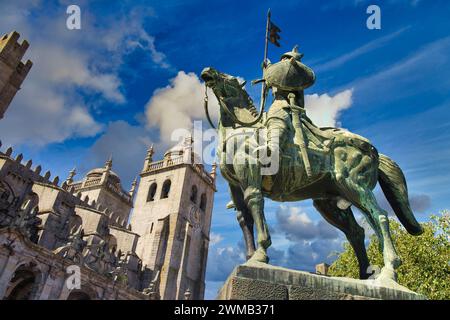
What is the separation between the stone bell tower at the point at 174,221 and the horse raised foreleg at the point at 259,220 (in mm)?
39564

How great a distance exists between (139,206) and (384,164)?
164 feet

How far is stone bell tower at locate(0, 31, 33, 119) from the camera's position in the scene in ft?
105

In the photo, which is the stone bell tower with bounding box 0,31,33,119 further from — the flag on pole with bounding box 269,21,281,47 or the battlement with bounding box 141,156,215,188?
the flag on pole with bounding box 269,21,281,47

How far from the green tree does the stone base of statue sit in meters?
12.9

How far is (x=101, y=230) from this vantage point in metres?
40.3

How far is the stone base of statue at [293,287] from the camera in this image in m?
3.71

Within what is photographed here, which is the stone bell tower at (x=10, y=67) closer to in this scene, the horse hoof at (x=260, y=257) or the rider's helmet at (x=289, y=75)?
the rider's helmet at (x=289, y=75)


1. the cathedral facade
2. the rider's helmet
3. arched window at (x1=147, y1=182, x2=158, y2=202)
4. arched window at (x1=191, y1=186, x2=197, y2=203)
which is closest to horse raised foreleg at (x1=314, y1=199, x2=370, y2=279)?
the rider's helmet

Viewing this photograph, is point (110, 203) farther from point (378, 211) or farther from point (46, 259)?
point (378, 211)

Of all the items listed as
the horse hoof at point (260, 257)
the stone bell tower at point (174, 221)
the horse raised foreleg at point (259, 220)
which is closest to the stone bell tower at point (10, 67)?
the stone bell tower at point (174, 221)

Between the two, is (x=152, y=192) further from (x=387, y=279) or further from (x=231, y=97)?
(x=387, y=279)

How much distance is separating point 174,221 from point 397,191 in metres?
44.1

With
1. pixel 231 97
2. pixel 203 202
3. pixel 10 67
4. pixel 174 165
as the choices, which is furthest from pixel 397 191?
pixel 203 202
